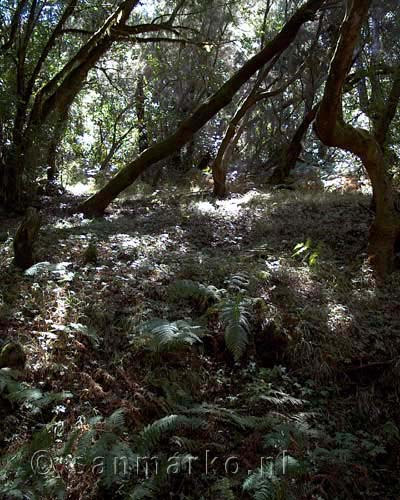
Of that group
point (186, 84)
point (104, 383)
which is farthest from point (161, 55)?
point (104, 383)

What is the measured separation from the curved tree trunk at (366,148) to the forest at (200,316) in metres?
0.02

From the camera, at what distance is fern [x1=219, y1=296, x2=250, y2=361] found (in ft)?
14.2

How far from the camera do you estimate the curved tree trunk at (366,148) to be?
5.71 metres

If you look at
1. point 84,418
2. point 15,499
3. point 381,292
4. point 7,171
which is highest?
point 7,171

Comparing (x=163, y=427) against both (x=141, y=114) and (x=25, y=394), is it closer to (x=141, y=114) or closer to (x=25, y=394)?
(x=25, y=394)

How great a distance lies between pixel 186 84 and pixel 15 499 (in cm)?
1596

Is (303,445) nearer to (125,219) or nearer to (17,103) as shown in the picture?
(125,219)

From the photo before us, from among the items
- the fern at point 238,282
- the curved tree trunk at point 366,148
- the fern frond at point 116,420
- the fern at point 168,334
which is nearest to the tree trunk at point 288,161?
the curved tree trunk at point 366,148

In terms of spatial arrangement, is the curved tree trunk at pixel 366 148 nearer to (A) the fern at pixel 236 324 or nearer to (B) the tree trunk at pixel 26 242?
(A) the fern at pixel 236 324

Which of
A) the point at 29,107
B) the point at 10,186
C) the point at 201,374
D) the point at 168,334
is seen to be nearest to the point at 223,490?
the point at 201,374

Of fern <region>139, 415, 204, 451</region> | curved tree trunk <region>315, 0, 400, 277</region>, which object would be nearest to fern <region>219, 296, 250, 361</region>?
fern <region>139, 415, 204, 451</region>

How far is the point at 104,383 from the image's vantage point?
400 cm

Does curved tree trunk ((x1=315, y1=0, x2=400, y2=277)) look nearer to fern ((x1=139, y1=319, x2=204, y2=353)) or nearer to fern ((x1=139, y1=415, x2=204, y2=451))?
fern ((x1=139, y1=319, x2=204, y2=353))

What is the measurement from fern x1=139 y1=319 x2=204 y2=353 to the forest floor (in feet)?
0.05
